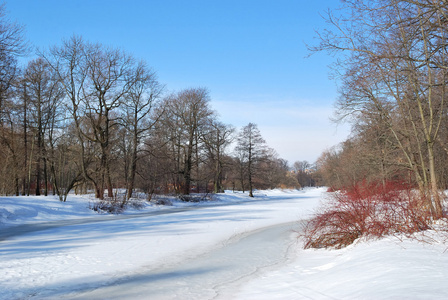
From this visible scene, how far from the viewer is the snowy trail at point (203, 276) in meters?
6.16

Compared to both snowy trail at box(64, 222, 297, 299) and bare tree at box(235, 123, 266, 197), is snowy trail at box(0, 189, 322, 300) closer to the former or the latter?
snowy trail at box(64, 222, 297, 299)

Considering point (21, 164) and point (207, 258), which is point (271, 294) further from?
point (21, 164)

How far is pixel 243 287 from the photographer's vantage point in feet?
21.5

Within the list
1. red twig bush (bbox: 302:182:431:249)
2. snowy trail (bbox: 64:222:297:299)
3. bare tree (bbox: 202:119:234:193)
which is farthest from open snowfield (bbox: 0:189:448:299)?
bare tree (bbox: 202:119:234:193)

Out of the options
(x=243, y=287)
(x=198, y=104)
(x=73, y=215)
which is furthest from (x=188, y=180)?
(x=243, y=287)

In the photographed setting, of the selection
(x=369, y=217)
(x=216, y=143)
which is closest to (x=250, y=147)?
(x=216, y=143)

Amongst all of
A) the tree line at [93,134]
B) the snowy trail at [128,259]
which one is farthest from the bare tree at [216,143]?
the snowy trail at [128,259]

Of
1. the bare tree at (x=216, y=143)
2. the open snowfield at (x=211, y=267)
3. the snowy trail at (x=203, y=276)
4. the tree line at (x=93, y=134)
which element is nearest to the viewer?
the open snowfield at (x=211, y=267)

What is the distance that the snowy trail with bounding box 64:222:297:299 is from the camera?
6164mm

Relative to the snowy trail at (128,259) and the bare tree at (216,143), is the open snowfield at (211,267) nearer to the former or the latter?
the snowy trail at (128,259)

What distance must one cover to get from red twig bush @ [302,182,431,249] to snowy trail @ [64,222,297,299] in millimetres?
1377

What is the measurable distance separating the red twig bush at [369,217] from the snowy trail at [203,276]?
1377 millimetres

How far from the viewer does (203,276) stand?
7465 mm

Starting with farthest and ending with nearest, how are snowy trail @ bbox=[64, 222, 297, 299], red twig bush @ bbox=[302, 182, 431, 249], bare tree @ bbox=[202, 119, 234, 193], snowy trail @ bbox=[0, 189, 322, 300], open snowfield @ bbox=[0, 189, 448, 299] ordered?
bare tree @ bbox=[202, 119, 234, 193], red twig bush @ bbox=[302, 182, 431, 249], snowy trail @ bbox=[0, 189, 322, 300], snowy trail @ bbox=[64, 222, 297, 299], open snowfield @ bbox=[0, 189, 448, 299]
